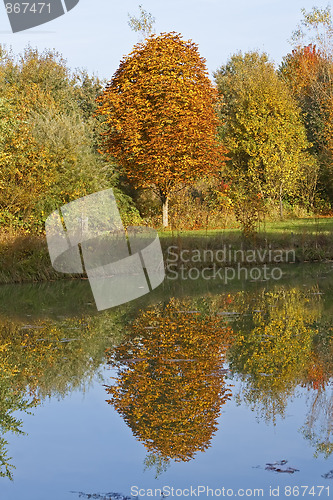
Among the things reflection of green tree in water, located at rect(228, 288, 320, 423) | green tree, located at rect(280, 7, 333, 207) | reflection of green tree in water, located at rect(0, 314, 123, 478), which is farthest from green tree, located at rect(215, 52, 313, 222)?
reflection of green tree in water, located at rect(0, 314, 123, 478)

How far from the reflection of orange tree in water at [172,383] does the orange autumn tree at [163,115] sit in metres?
16.9

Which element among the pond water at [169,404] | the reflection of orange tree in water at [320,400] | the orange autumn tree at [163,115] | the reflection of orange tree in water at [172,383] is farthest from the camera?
the orange autumn tree at [163,115]

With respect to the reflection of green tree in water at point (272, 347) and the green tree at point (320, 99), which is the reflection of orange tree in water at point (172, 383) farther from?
the green tree at point (320, 99)

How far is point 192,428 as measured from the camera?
501 centimetres

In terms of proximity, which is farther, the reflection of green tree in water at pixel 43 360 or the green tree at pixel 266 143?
the green tree at pixel 266 143

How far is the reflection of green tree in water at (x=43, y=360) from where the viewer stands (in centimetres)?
589

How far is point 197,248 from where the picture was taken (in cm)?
1702

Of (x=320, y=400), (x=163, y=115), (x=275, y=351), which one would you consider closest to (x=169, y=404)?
(x=320, y=400)

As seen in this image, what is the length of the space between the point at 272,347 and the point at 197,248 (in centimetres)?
950

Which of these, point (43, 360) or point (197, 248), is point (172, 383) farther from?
point (197, 248)

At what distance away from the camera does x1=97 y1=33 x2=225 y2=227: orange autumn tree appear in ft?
84.6

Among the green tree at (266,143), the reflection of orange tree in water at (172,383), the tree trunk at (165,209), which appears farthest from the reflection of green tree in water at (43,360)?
the green tree at (266,143)

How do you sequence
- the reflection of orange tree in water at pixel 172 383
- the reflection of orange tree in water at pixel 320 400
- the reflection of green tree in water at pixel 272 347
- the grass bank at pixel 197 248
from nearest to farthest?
the reflection of orange tree in water at pixel 320 400, the reflection of orange tree in water at pixel 172 383, the reflection of green tree in water at pixel 272 347, the grass bank at pixel 197 248

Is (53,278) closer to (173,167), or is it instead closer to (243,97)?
(173,167)
